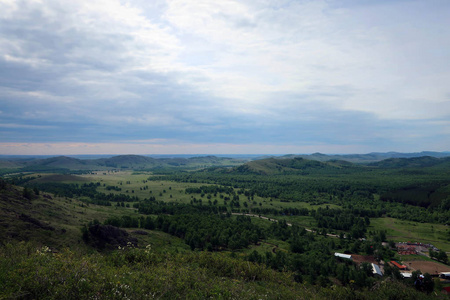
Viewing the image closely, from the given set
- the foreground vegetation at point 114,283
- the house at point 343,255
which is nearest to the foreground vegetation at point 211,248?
the foreground vegetation at point 114,283

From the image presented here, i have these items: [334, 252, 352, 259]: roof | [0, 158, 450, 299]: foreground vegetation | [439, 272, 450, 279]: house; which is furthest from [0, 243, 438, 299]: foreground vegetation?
[439, 272, 450, 279]: house

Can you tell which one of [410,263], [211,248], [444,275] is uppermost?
[211,248]

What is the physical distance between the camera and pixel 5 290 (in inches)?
655

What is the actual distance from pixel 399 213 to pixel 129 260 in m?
188

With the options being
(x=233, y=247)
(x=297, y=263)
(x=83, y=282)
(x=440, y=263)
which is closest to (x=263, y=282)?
(x=83, y=282)

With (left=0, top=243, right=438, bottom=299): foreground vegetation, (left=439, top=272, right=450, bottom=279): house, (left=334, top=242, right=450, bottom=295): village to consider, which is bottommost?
(left=334, top=242, right=450, bottom=295): village

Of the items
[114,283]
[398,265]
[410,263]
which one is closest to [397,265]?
[398,265]

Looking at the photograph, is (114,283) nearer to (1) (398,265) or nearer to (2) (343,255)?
(2) (343,255)

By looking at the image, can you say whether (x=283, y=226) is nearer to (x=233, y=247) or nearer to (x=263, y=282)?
(x=233, y=247)

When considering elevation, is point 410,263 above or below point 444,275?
below

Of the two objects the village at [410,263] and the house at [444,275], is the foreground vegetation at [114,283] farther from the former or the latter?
the house at [444,275]

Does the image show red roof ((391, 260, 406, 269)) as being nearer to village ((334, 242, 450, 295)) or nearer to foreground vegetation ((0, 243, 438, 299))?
village ((334, 242, 450, 295))

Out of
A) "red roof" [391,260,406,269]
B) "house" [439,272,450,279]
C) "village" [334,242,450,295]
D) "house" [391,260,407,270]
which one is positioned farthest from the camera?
"red roof" [391,260,406,269]

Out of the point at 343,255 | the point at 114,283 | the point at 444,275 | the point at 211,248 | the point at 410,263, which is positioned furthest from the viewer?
the point at 343,255
